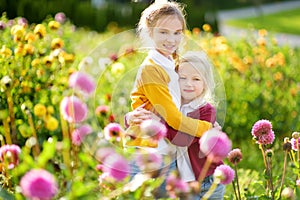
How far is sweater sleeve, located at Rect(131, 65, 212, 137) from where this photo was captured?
247 centimetres

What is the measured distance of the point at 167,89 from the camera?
8.19 ft

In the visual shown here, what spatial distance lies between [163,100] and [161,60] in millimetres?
162

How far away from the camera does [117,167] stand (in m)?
1.96

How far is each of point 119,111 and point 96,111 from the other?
125 millimetres

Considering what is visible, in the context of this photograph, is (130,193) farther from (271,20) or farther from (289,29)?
(271,20)

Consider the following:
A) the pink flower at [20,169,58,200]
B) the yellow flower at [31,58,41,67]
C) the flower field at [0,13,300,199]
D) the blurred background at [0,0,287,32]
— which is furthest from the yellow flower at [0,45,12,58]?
the blurred background at [0,0,287,32]

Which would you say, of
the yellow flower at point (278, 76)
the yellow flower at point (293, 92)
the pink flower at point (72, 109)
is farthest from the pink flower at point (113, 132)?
the yellow flower at point (278, 76)

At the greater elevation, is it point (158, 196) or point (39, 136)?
point (158, 196)

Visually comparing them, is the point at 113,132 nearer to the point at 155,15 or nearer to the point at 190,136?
the point at 190,136

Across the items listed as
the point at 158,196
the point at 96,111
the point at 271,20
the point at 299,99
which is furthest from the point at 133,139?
the point at 271,20

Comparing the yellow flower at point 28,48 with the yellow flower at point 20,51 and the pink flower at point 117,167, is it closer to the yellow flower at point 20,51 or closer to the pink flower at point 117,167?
the yellow flower at point 20,51

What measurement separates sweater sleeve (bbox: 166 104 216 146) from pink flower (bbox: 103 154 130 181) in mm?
547

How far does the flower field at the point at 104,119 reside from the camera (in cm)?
200

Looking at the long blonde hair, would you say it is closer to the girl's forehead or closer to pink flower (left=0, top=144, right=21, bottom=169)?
the girl's forehead
